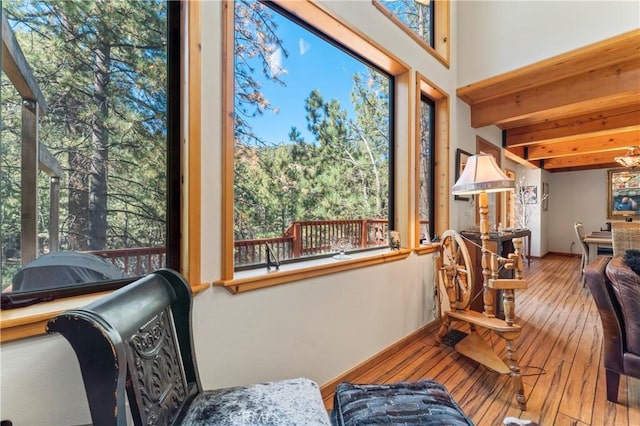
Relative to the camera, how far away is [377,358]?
2080 mm

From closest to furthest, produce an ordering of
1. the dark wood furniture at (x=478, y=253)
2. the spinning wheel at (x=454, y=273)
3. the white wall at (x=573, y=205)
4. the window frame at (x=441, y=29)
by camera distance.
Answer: the spinning wheel at (x=454, y=273), the dark wood furniture at (x=478, y=253), the window frame at (x=441, y=29), the white wall at (x=573, y=205)

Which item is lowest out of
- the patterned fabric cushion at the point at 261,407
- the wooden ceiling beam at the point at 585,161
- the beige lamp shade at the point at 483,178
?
the patterned fabric cushion at the point at 261,407

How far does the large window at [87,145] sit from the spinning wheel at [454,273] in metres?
2.01

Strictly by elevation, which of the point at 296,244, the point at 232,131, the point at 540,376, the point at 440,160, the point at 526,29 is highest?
the point at 526,29

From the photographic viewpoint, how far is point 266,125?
165cm

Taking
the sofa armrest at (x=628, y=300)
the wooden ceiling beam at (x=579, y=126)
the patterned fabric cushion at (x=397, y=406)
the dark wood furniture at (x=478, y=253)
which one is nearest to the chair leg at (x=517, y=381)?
the sofa armrest at (x=628, y=300)

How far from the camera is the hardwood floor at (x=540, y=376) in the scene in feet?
5.23

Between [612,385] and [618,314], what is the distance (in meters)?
0.44

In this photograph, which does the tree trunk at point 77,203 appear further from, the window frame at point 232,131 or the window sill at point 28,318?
the window frame at point 232,131

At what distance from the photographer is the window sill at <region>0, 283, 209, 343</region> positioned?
0.79 metres

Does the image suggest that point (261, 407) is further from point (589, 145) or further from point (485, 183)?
point (589, 145)

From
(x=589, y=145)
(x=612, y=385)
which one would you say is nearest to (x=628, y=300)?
(x=612, y=385)

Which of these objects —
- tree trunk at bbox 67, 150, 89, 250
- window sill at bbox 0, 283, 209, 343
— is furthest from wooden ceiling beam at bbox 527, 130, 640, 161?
window sill at bbox 0, 283, 209, 343

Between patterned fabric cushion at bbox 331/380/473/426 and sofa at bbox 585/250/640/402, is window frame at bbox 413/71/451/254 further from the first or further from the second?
patterned fabric cushion at bbox 331/380/473/426
